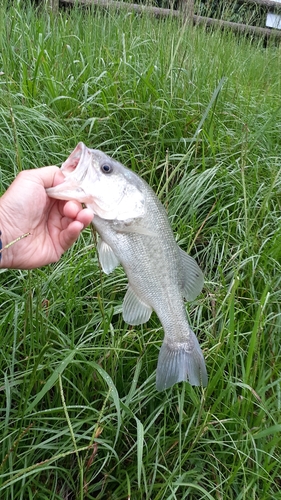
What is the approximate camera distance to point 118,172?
4.42 ft

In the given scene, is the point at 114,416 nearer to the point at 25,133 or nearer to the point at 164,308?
the point at 164,308

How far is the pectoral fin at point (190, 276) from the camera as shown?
1.47 metres

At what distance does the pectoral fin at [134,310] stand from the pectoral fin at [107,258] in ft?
0.32

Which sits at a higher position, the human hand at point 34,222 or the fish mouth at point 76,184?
the fish mouth at point 76,184

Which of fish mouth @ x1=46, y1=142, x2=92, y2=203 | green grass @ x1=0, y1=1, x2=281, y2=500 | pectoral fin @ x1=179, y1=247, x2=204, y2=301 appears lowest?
green grass @ x1=0, y1=1, x2=281, y2=500

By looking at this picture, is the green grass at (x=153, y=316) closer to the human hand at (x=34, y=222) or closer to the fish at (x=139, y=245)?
the human hand at (x=34, y=222)

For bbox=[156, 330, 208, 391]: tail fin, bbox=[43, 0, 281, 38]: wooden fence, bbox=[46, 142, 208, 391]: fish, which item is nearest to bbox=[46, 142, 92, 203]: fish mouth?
bbox=[46, 142, 208, 391]: fish

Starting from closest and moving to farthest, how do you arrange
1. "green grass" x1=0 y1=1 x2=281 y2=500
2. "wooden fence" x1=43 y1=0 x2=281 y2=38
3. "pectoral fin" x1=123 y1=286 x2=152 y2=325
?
"pectoral fin" x1=123 y1=286 x2=152 y2=325
"green grass" x1=0 y1=1 x2=281 y2=500
"wooden fence" x1=43 y1=0 x2=281 y2=38

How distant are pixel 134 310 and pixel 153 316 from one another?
1.92 ft

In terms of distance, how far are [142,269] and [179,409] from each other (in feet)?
1.86

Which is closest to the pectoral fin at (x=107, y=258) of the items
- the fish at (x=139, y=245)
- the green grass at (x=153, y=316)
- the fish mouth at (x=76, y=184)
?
the fish at (x=139, y=245)

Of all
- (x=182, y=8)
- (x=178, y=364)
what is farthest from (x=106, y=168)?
(x=182, y=8)

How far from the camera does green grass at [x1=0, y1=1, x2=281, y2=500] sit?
166 centimetres

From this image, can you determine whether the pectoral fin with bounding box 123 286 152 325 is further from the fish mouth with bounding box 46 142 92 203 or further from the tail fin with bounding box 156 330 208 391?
the fish mouth with bounding box 46 142 92 203
